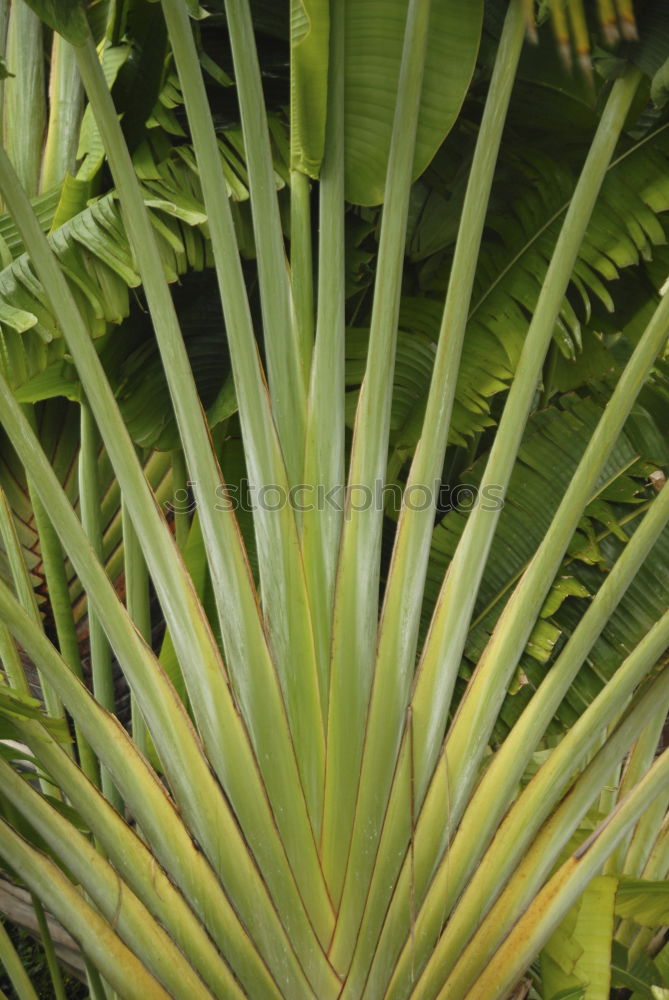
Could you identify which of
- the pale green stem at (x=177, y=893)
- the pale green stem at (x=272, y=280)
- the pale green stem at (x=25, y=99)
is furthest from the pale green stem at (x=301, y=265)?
the pale green stem at (x=25, y=99)

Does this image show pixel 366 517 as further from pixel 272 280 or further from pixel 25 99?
pixel 25 99

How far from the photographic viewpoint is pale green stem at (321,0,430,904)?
37.2 inches

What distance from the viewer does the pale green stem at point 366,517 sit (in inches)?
37.2

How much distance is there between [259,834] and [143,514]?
39 centimetres

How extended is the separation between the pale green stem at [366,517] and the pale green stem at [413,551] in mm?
18

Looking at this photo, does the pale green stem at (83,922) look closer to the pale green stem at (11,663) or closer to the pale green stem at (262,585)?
the pale green stem at (262,585)

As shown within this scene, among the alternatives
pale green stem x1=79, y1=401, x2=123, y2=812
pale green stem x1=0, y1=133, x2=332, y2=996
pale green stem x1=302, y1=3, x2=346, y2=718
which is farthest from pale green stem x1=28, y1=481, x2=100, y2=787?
pale green stem x1=302, y1=3, x2=346, y2=718

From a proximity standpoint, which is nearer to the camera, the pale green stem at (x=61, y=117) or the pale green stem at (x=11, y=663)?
the pale green stem at (x=11, y=663)

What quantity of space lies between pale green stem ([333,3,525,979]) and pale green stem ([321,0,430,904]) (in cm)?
2

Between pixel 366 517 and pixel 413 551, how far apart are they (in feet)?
0.23

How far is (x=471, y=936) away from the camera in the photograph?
36.4 inches

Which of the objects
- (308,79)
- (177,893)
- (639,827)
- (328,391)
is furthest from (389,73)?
(639,827)

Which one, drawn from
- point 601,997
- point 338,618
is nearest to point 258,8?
point 338,618

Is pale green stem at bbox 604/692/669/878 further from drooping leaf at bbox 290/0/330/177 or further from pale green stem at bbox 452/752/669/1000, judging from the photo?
drooping leaf at bbox 290/0/330/177
